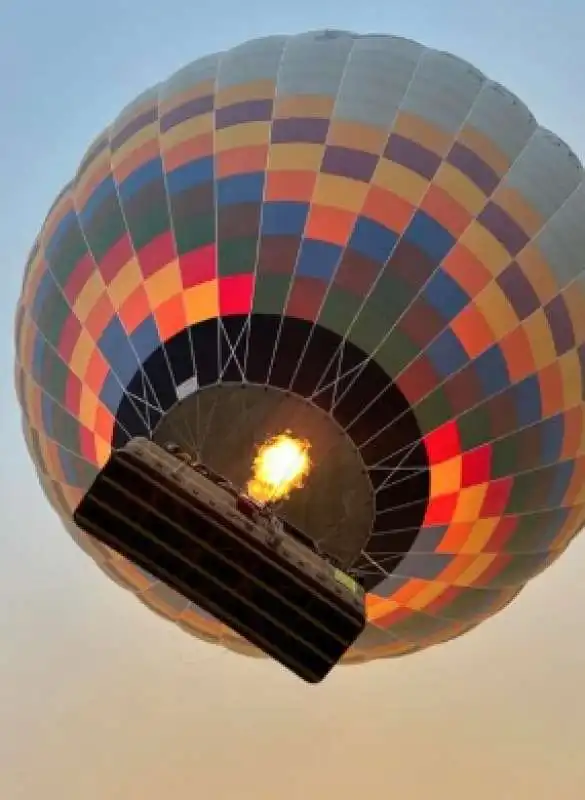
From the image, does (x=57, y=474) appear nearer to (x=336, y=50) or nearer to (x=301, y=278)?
(x=301, y=278)

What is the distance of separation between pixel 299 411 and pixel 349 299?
2.78 feet

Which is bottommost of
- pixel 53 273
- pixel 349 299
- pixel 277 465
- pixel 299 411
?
pixel 277 465

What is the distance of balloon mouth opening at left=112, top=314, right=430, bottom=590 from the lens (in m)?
8.31

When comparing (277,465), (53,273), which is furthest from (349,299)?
(53,273)

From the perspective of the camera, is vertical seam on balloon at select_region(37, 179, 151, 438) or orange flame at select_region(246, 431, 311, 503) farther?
vertical seam on balloon at select_region(37, 179, 151, 438)

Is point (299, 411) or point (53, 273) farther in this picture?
point (53, 273)

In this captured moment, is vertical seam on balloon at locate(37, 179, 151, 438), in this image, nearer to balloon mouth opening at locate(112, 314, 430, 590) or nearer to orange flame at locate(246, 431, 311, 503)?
balloon mouth opening at locate(112, 314, 430, 590)

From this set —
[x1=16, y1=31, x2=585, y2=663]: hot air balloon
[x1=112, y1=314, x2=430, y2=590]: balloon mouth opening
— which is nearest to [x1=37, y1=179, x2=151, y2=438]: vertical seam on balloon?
[x1=16, y1=31, x2=585, y2=663]: hot air balloon

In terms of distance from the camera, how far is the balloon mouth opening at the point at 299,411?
327 inches

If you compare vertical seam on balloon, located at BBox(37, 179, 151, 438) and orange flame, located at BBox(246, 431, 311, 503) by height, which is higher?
vertical seam on balloon, located at BBox(37, 179, 151, 438)

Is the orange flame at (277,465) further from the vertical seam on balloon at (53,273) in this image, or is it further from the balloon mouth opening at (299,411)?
the vertical seam on balloon at (53,273)

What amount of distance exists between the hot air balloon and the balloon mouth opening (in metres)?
0.02

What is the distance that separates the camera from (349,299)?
8.31 metres

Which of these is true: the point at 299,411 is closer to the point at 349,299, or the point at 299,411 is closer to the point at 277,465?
the point at 277,465
